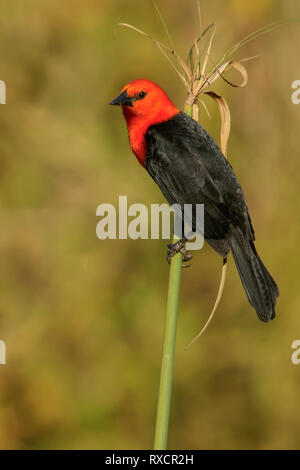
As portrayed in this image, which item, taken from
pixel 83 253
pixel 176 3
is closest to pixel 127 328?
pixel 83 253

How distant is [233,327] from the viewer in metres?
3.28

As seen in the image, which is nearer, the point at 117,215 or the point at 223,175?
the point at 223,175

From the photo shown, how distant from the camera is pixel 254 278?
2525 millimetres

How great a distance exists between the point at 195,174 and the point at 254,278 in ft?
1.85

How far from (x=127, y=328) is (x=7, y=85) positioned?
1.58 metres

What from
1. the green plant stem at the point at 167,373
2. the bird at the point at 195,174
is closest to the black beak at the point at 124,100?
the bird at the point at 195,174

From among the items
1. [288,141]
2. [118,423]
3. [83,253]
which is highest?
[288,141]

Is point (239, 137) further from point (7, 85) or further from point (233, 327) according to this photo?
point (7, 85)

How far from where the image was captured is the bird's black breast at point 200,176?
2.67 metres
